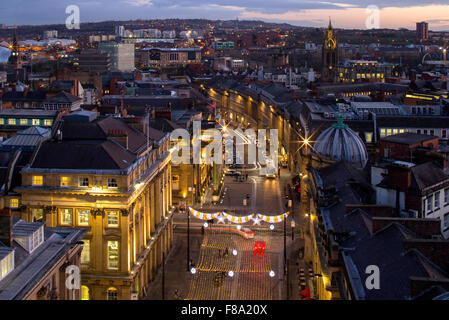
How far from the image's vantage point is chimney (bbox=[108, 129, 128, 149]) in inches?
1971

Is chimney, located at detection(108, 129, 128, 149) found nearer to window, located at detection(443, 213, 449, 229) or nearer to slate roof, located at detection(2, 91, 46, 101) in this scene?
window, located at detection(443, 213, 449, 229)

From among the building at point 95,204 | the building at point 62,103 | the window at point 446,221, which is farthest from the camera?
the building at point 62,103

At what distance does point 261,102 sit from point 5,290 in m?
132

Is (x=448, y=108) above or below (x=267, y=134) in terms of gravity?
above

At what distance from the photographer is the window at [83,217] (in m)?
45.4

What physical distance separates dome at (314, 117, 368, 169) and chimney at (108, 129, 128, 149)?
72.9ft

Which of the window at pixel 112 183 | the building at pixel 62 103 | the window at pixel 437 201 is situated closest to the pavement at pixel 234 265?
the window at pixel 112 183

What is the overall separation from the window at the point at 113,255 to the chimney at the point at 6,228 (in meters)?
17.5

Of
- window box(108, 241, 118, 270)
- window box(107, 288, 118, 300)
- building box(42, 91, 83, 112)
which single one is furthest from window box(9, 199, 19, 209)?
building box(42, 91, 83, 112)

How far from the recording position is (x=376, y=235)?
108 ft

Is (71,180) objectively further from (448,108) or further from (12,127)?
(448,108)

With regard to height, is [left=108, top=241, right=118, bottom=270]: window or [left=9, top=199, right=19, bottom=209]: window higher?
[left=9, top=199, right=19, bottom=209]: window

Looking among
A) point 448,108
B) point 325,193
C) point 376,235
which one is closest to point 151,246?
point 325,193

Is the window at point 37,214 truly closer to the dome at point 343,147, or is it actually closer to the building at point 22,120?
the dome at point 343,147
